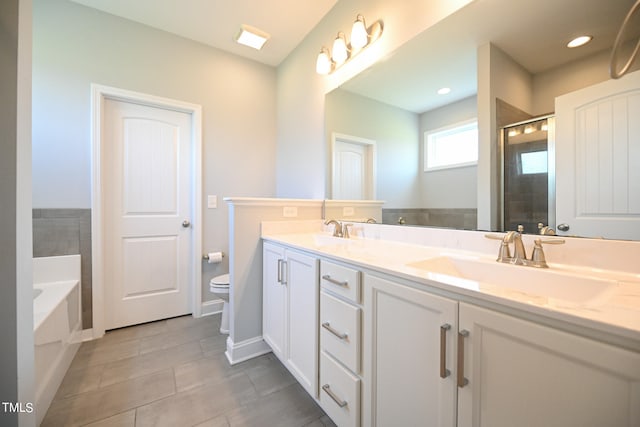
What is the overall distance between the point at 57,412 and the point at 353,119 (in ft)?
8.08

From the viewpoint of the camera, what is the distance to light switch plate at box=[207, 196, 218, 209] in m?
2.50

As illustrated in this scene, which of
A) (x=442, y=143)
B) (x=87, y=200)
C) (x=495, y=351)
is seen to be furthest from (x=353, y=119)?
(x=87, y=200)

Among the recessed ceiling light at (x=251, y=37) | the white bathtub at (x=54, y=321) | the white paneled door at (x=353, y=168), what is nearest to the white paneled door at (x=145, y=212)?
the white bathtub at (x=54, y=321)

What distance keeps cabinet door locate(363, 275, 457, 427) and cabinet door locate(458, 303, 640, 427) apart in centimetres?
5

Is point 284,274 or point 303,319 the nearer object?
point 303,319

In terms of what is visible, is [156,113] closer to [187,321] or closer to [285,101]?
[285,101]

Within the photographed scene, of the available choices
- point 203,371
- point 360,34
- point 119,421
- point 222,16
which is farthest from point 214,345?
point 222,16

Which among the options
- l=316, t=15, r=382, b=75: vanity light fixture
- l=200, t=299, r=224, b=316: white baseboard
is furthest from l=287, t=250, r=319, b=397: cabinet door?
l=316, t=15, r=382, b=75: vanity light fixture

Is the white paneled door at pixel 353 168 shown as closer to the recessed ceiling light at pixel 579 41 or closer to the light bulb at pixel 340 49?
the light bulb at pixel 340 49

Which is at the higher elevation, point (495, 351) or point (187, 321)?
point (495, 351)

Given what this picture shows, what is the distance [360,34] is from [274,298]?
186 centimetres

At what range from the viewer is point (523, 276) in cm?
84

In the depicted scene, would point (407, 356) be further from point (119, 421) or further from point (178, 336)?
point (178, 336)

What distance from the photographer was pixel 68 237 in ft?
6.41
